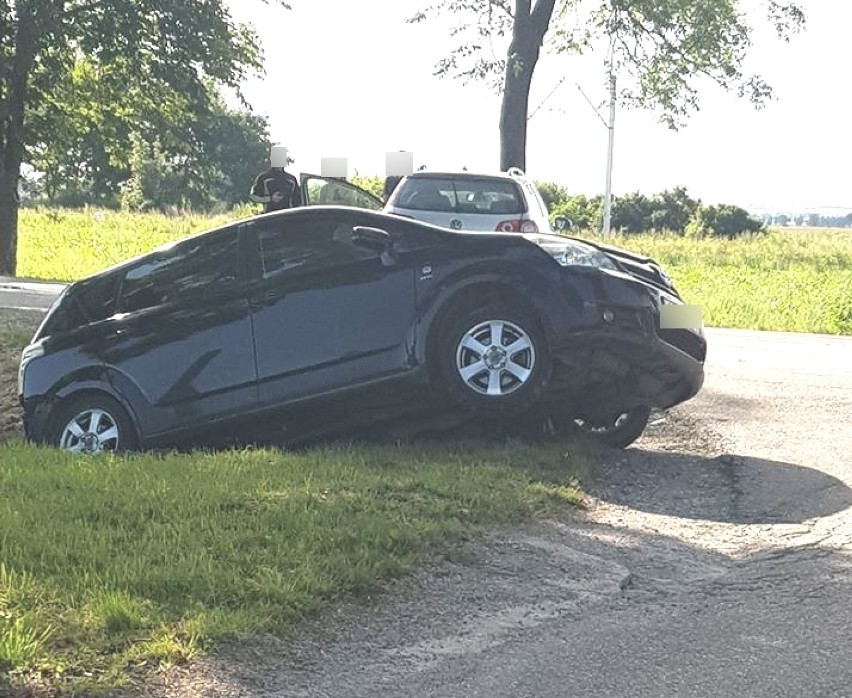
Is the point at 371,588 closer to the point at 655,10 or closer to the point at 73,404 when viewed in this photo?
the point at 73,404

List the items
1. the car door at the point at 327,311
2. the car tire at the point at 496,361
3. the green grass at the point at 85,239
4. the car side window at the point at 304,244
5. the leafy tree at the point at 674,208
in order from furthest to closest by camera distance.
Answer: the leafy tree at the point at 674,208 → the green grass at the point at 85,239 → the car side window at the point at 304,244 → the car door at the point at 327,311 → the car tire at the point at 496,361

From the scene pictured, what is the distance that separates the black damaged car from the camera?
716cm

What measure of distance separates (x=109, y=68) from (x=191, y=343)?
64.1ft

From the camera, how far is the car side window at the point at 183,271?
25.5 feet

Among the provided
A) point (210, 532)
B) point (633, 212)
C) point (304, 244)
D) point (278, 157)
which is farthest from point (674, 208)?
point (210, 532)

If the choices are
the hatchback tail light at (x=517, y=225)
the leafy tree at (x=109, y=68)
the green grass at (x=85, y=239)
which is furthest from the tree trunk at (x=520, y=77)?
the hatchback tail light at (x=517, y=225)

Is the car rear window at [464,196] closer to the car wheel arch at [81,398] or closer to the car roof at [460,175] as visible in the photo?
the car roof at [460,175]

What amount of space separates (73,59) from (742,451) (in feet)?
68.2

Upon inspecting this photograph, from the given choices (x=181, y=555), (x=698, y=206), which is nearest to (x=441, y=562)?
(x=181, y=555)

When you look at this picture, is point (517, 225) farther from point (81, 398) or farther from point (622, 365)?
point (81, 398)

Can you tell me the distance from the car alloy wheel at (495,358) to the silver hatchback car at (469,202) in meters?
5.62

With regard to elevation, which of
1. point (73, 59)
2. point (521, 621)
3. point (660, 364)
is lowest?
point (521, 621)

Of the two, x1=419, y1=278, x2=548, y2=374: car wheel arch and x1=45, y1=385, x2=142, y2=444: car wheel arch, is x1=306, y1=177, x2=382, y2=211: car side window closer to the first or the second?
x1=45, y1=385, x2=142, y2=444: car wheel arch

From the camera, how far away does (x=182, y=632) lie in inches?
168
